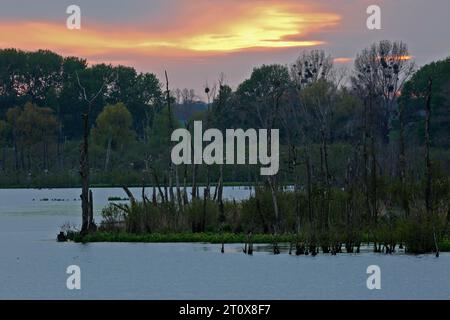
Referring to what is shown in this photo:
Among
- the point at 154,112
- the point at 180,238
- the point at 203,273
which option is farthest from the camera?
the point at 154,112

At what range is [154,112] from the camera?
124m

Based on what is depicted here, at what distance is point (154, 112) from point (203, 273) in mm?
90568

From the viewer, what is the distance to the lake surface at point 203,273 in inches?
1184

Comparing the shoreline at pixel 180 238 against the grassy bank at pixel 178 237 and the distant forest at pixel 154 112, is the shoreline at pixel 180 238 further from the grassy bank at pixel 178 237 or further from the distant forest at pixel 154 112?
the distant forest at pixel 154 112

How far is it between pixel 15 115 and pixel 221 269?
304ft

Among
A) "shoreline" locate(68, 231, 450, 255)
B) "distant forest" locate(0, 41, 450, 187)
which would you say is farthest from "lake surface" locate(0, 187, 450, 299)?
"distant forest" locate(0, 41, 450, 187)

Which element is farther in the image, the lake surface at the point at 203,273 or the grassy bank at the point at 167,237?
the grassy bank at the point at 167,237

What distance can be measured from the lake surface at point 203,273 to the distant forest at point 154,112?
4450 cm

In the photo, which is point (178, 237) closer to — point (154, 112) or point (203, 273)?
point (203, 273)

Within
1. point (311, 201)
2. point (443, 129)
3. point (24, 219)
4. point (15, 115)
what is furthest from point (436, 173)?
point (15, 115)

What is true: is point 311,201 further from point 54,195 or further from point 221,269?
point 54,195

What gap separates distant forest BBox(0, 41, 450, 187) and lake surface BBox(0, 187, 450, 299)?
44499mm

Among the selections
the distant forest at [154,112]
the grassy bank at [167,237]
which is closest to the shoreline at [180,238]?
the grassy bank at [167,237]

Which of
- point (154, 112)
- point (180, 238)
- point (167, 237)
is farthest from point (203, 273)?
point (154, 112)
